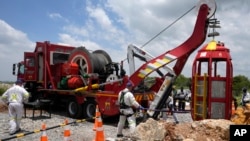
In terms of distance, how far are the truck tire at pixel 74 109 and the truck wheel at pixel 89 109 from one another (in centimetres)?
26

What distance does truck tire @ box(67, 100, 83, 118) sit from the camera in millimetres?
14641

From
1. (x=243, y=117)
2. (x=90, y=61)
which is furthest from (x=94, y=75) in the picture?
(x=243, y=117)

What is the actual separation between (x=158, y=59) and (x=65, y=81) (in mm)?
5367

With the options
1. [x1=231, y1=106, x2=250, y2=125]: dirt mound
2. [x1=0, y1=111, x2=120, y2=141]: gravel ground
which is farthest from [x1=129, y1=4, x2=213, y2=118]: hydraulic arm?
[x1=231, y1=106, x2=250, y2=125]: dirt mound

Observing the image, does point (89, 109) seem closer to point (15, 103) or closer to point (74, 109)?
point (74, 109)

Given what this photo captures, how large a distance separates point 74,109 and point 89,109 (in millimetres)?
1073

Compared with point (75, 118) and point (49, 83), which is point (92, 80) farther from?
point (49, 83)

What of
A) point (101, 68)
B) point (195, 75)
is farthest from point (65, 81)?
point (195, 75)

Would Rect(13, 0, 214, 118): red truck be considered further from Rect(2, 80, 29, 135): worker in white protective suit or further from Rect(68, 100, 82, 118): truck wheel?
Rect(2, 80, 29, 135): worker in white protective suit

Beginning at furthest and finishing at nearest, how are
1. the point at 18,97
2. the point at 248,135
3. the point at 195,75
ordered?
the point at 18,97, the point at 195,75, the point at 248,135

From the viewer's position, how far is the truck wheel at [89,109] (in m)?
14.1

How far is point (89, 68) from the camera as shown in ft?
49.2

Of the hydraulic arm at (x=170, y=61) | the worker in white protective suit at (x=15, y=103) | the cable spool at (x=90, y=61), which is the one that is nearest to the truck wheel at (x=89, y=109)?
the cable spool at (x=90, y=61)

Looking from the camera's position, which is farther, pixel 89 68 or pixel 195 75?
pixel 89 68
